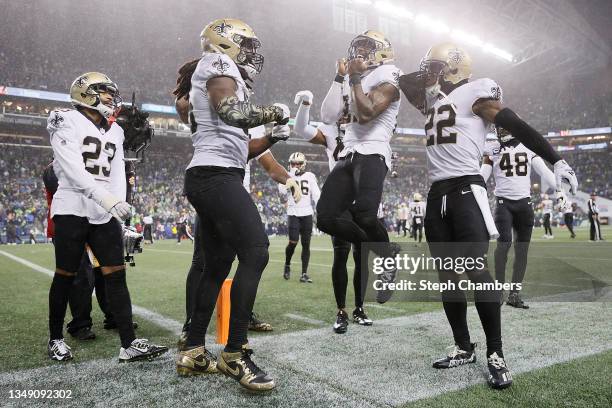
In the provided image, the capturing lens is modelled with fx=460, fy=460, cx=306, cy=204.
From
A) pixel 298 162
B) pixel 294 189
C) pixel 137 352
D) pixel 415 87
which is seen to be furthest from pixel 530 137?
pixel 298 162

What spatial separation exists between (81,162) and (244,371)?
1.69 metres

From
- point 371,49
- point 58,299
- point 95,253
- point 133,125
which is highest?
point 371,49

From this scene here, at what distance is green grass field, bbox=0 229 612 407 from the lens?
7.42 ft

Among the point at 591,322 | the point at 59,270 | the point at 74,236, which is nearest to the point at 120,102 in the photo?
the point at 74,236

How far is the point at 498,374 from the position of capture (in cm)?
244

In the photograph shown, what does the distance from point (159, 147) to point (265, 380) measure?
119 feet

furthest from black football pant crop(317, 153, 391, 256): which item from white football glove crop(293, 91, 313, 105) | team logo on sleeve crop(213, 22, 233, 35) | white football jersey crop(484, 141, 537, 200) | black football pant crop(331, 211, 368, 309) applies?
white football jersey crop(484, 141, 537, 200)

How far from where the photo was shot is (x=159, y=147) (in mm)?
36406

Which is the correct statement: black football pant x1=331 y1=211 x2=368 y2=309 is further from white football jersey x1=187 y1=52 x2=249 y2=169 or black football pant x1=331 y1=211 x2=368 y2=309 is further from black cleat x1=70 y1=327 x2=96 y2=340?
black cleat x1=70 y1=327 x2=96 y2=340

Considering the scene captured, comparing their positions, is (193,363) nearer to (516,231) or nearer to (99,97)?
(99,97)

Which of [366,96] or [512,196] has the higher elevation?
[366,96]

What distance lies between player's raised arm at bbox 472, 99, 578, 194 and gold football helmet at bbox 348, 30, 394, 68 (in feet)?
3.51

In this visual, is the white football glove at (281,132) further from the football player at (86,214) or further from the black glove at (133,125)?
the black glove at (133,125)

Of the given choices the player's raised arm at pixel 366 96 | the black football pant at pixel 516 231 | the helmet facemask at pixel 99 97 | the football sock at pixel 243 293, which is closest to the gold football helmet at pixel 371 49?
the player's raised arm at pixel 366 96
